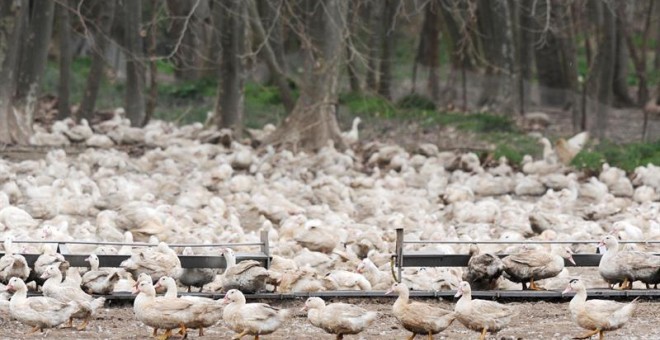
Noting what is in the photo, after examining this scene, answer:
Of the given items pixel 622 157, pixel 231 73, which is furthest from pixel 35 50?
pixel 622 157

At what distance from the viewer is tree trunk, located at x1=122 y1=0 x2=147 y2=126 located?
3191cm

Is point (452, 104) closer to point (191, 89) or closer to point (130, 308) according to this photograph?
point (191, 89)

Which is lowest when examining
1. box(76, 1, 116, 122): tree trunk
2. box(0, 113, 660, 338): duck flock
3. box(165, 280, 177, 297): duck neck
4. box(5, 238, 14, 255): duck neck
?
box(0, 113, 660, 338): duck flock

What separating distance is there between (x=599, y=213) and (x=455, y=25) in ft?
57.2

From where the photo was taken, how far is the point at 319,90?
89.1 ft

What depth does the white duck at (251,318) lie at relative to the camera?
10734 mm

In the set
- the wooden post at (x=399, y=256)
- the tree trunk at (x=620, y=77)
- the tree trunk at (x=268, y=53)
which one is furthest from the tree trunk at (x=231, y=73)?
the wooden post at (x=399, y=256)

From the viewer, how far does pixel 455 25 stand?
126 ft

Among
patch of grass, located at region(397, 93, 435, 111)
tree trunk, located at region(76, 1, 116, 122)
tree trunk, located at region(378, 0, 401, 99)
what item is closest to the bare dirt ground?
tree trunk, located at region(76, 1, 116, 122)

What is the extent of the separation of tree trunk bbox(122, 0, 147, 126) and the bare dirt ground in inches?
721

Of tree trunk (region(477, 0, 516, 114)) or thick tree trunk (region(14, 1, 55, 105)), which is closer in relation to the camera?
thick tree trunk (region(14, 1, 55, 105))

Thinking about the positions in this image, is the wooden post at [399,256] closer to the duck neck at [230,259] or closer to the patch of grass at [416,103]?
the duck neck at [230,259]

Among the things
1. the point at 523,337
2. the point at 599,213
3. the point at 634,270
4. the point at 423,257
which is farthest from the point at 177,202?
the point at 523,337

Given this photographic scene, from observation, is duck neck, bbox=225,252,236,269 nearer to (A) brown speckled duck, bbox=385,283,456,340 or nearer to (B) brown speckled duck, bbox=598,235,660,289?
(A) brown speckled duck, bbox=385,283,456,340
